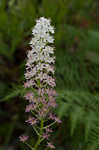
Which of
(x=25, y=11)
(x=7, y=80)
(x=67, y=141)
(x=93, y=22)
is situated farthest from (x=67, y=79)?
(x=93, y=22)

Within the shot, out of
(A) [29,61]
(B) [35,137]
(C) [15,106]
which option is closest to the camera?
(A) [29,61]

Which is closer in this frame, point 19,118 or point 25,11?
point 19,118

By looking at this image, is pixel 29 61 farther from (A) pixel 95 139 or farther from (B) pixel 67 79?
(B) pixel 67 79

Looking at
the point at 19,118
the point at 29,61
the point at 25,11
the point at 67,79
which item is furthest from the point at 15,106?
the point at 29,61

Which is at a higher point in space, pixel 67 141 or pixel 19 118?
pixel 19 118

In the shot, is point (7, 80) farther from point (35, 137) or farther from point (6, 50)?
point (35, 137)

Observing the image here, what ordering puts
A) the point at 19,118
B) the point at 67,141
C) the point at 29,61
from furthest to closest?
the point at 19,118 < the point at 67,141 < the point at 29,61

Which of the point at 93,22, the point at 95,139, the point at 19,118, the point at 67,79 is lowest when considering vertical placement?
the point at 95,139
